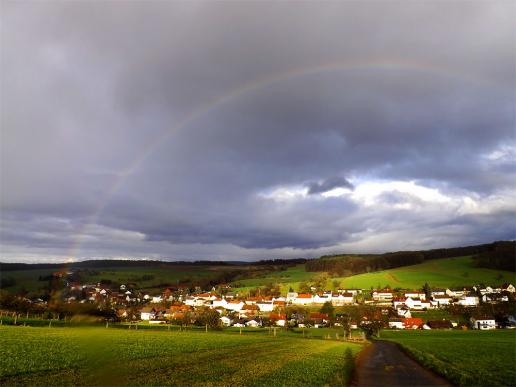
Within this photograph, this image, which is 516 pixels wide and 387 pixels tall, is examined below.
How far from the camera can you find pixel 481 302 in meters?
186

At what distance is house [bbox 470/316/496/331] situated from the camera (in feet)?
483

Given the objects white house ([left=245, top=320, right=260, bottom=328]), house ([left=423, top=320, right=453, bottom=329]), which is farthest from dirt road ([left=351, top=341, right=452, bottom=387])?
white house ([left=245, top=320, right=260, bottom=328])

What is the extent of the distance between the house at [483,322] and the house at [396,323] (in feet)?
80.6

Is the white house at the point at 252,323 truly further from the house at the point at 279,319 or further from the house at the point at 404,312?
the house at the point at 404,312

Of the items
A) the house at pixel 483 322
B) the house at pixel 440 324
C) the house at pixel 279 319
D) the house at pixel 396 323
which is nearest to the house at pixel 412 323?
the house at pixel 396 323

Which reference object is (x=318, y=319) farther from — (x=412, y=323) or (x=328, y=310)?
(x=412, y=323)

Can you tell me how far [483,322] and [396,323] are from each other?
30049 mm

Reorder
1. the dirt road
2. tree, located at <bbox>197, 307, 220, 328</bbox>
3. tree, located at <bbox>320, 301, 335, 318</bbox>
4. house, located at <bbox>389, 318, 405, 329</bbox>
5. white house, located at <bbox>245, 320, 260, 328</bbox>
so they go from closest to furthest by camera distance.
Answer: the dirt road < tree, located at <bbox>197, 307, 220, 328</bbox> < house, located at <bbox>389, 318, 405, 329</bbox> < white house, located at <bbox>245, 320, 260, 328</bbox> < tree, located at <bbox>320, 301, 335, 318</bbox>

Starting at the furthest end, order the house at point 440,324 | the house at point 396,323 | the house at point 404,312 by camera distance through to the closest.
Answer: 1. the house at point 404,312
2. the house at point 396,323
3. the house at point 440,324

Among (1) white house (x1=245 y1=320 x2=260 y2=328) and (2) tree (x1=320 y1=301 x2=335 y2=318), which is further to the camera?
(2) tree (x1=320 y1=301 x2=335 y2=318)

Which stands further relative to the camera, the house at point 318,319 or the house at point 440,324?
the house at point 318,319

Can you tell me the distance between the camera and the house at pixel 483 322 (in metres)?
147

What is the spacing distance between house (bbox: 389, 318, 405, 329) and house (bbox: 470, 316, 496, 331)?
24.6 meters

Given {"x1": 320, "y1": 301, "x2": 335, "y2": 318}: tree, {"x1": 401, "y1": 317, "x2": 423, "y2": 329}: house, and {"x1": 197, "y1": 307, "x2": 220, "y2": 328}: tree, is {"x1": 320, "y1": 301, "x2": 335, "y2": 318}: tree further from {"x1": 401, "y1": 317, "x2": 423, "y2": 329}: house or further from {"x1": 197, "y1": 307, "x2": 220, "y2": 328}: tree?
{"x1": 197, "y1": 307, "x2": 220, "y2": 328}: tree
